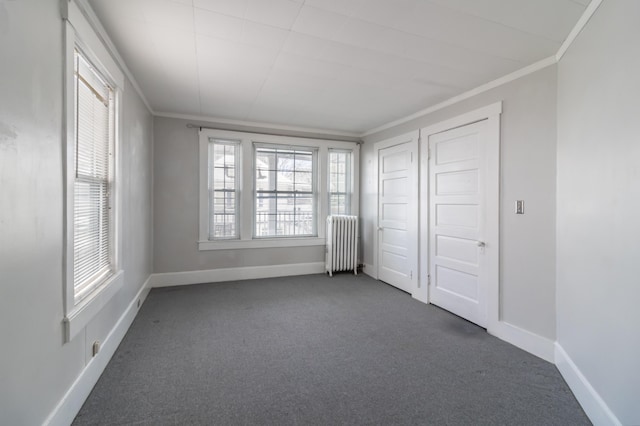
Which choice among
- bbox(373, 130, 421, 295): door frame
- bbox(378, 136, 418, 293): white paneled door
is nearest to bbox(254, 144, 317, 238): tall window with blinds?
bbox(373, 130, 421, 295): door frame

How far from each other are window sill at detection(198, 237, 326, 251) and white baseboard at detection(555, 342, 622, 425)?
3566 mm

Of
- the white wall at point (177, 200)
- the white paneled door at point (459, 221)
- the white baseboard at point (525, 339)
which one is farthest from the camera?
the white wall at point (177, 200)

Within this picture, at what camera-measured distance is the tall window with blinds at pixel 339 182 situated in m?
5.43

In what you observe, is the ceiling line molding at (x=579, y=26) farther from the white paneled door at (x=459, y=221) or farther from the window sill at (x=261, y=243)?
the window sill at (x=261, y=243)

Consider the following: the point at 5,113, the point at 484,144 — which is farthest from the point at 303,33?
the point at 484,144

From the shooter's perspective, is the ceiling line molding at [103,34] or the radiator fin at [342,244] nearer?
the ceiling line molding at [103,34]

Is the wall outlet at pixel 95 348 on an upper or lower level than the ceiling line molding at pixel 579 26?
lower

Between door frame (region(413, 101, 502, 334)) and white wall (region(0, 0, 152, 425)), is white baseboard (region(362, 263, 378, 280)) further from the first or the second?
white wall (region(0, 0, 152, 425))

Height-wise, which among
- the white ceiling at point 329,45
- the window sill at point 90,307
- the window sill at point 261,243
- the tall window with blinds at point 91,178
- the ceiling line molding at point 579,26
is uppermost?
the white ceiling at point 329,45

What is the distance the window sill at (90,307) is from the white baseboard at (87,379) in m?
0.32

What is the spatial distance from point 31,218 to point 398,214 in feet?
13.3

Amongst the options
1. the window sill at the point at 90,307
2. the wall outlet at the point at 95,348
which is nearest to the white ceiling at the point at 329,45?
the window sill at the point at 90,307

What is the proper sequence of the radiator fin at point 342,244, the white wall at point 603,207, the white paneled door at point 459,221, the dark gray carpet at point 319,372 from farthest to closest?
the radiator fin at point 342,244, the white paneled door at point 459,221, the dark gray carpet at point 319,372, the white wall at point 603,207

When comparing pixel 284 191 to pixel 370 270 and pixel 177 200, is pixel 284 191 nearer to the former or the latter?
pixel 177 200
